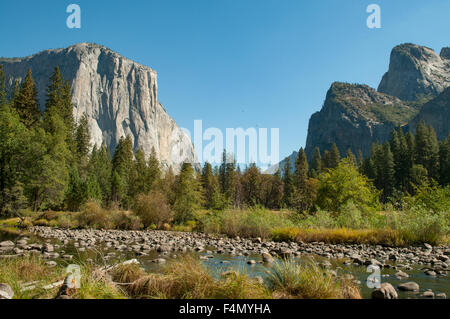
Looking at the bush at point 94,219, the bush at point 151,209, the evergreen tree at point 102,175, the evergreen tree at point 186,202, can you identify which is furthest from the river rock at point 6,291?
the evergreen tree at point 102,175

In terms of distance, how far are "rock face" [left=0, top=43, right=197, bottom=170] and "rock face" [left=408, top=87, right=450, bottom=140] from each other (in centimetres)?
13248

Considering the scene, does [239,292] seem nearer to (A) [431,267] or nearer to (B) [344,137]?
(A) [431,267]

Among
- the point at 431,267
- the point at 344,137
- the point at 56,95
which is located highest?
the point at 344,137

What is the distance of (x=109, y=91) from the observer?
14475 centimetres

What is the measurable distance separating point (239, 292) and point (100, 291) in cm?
231

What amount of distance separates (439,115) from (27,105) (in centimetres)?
17105

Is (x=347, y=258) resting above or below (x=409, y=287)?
below

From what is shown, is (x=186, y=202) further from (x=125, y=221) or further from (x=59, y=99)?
(x=59, y=99)

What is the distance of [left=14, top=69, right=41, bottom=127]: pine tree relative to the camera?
40781 millimetres

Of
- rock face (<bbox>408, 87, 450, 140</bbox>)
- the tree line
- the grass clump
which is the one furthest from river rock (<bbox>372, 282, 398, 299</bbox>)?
rock face (<bbox>408, 87, 450, 140</bbox>)

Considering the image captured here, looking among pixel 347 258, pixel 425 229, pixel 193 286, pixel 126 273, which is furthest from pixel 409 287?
pixel 425 229

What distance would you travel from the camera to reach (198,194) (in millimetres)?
30031
